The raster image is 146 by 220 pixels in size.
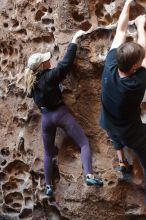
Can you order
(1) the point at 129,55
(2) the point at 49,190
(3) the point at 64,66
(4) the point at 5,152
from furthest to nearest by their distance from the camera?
(4) the point at 5,152 → (2) the point at 49,190 → (3) the point at 64,66 → (1) the point at 129,55

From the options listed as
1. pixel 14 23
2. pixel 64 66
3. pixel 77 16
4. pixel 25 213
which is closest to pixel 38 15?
pixel 14 23

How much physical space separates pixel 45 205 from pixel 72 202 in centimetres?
36

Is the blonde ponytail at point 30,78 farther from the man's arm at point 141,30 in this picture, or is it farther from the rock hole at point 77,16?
the man's arm at point 141,30

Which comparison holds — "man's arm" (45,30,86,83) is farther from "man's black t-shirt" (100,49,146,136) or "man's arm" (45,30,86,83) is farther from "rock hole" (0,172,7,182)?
"rock hole" (0,172,7,182)

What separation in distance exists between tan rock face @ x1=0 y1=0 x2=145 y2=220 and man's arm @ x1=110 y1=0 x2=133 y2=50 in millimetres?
170

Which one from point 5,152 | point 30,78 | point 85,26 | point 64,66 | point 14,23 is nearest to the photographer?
point 64,66

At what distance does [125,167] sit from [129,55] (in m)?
0.88

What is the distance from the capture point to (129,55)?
2.54 m

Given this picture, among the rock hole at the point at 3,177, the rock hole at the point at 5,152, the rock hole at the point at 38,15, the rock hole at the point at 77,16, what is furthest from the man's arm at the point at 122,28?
the rock hole at the point at 3,177

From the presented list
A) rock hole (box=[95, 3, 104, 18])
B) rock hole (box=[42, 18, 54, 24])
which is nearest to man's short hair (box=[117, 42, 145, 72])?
rock hole (box=[95, 3, 104, 18])

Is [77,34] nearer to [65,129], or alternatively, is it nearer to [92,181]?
[65,129]

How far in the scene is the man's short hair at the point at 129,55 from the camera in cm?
254

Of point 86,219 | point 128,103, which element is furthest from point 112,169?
point 128,103

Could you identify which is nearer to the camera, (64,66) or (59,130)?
(64,66)
